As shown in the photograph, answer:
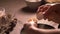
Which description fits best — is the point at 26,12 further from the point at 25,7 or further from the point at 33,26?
the point at 33,26

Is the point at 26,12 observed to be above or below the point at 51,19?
above

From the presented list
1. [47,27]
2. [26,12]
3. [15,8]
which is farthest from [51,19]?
[15,8]

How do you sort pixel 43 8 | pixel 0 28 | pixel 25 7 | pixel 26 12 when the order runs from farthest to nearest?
pixel 25 7 < pixel 26 12 < pixel 43 8 < pixel 0 28

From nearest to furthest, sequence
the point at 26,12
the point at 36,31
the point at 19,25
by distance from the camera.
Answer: the point at 36,31, the point at 19,25, the point at 26,12

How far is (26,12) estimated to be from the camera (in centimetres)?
121

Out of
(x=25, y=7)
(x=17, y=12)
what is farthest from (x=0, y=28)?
(x=25, y=7)

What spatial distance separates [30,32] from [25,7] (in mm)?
681

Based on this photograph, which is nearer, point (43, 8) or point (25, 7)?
point (43, 8)

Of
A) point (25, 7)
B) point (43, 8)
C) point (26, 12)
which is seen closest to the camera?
point (43, 8)

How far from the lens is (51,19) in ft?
2.34

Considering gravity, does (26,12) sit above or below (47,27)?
above

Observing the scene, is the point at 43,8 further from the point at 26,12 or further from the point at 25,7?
the point at 25,7

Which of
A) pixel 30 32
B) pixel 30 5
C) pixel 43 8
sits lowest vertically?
pixel 30 32

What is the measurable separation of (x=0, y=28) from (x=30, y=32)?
0.15 metres
